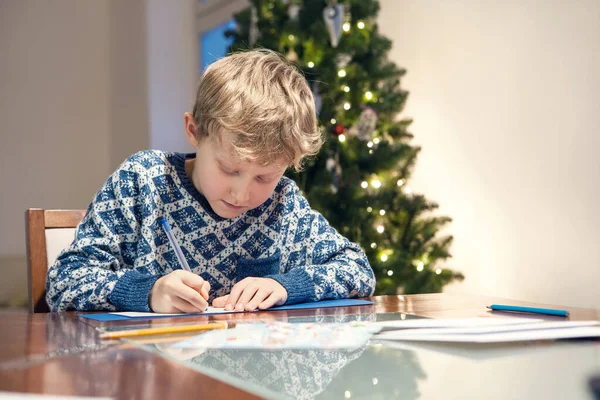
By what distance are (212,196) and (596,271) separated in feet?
4.60

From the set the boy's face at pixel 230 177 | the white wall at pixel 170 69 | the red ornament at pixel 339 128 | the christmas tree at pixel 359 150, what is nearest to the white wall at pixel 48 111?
the white wall at pixel 170 69

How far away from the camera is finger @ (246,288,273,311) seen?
0.98 m

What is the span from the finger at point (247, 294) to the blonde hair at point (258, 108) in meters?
0.22

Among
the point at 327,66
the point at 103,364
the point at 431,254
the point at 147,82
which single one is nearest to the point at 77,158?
the point at 147,82

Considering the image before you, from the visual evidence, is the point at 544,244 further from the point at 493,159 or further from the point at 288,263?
the point at 288,263

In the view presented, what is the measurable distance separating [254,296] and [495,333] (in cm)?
41

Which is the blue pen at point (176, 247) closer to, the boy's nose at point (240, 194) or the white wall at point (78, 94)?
the boy's nose at point (240, 194)

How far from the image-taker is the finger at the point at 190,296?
93 cm

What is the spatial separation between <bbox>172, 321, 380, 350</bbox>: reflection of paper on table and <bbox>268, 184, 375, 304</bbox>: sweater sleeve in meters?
0.30

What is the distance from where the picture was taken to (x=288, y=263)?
1328mm

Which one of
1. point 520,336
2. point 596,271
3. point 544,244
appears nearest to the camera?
point 520,336

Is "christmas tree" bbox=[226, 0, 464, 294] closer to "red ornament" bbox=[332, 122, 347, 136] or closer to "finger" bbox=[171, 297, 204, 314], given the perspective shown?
"red ornament" bbox=[332, 122, 347, 136]

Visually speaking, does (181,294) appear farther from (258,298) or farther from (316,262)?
(316,262)

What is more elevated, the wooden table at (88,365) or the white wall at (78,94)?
the white wall at (78,94)
